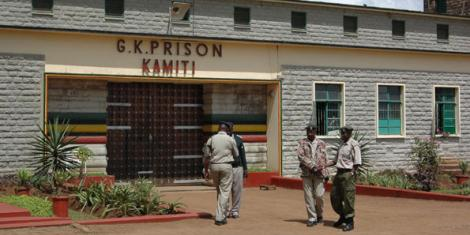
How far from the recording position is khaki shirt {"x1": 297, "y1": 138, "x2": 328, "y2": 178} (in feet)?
40.1

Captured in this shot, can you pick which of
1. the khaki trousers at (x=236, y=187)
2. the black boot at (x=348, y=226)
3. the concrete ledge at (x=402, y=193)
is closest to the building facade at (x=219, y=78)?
the concrete ledge at (x=402, y=193)

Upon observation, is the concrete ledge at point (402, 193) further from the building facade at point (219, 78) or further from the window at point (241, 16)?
the window at point (241, 16)

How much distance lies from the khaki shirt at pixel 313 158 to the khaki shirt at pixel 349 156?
0.96ft

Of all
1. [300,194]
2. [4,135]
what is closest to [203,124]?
[300,194]

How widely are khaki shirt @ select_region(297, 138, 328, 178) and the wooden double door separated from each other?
30.5 feet

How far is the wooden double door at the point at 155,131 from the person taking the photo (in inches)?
808

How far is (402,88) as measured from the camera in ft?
81.4

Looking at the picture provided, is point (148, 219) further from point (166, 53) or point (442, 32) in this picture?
point (442, 32)

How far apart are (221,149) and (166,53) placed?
8.34 meters

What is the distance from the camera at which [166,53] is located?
2045cm

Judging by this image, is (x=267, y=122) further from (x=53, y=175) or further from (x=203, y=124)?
(x=53, y=175)

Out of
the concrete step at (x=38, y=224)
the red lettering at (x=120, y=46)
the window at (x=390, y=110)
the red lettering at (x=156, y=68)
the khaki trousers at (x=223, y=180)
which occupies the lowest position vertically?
the concrete step at (x=38, y=224)

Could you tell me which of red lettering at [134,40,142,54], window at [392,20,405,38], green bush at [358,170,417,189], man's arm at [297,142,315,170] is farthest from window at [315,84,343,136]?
man's arm at [297,142,315,170]

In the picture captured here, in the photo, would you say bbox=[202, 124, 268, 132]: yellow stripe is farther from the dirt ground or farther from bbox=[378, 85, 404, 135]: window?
bbox=[378, 85, 404, 135]: window
